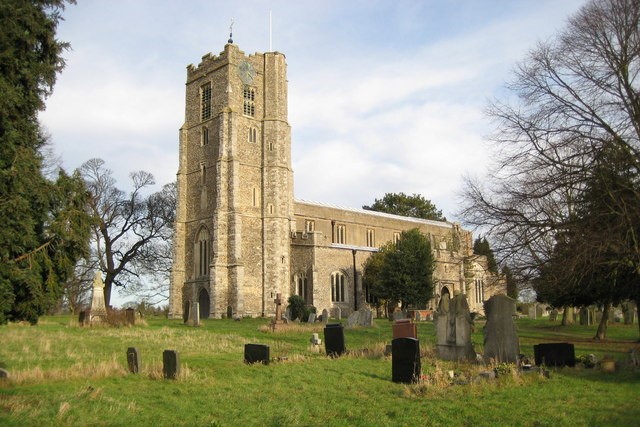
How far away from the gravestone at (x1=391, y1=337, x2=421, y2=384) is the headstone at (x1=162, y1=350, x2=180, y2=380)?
3.85 meters

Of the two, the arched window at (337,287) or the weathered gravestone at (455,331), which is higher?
the arched window at (337,287)

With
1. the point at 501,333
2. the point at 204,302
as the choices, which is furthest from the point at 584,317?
the point at 204,302

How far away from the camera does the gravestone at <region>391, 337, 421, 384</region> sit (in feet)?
33.7

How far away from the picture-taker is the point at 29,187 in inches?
363

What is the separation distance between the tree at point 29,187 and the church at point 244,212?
2332 cm

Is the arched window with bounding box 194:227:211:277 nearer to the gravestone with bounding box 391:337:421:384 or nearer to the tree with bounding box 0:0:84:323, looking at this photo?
the tree with bounding box 0:0:84:323

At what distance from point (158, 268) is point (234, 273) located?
46.3ft

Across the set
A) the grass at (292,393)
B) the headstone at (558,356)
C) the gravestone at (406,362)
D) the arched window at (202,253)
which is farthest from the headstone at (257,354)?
the arched window at (202,253)

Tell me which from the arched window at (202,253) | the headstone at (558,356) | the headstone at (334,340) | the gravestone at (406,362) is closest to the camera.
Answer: the gravestone at (406,362)

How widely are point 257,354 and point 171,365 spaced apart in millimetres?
2352

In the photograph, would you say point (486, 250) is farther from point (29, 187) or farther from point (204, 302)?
point (204, 302)

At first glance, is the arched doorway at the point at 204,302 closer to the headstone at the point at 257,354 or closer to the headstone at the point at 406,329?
the headstone at the point at 406,329

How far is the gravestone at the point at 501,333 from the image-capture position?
12422 millimetres

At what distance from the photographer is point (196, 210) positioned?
123 feet
